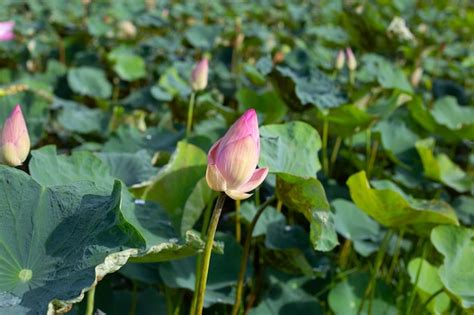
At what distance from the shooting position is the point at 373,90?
5.62ft

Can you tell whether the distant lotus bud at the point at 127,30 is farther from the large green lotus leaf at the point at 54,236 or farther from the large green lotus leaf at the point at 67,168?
the large green lotus leaf at the point at 54,236

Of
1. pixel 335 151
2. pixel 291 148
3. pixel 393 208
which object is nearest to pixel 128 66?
pixel 335 151

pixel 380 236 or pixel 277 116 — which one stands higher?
pixel 277 116

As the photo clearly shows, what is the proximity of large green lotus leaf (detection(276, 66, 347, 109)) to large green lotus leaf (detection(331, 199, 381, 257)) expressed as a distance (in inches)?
8.5

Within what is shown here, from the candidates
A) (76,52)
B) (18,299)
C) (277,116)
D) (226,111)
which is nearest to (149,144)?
(226,111)

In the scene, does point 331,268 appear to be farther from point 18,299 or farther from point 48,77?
point 48,77

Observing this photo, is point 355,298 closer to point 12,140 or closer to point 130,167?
point 130,167

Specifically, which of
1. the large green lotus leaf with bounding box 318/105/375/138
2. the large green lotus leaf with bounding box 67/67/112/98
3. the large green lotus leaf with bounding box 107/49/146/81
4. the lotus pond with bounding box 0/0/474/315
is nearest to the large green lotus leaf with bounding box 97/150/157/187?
the lotus pond with bounding box 0/0/474/315

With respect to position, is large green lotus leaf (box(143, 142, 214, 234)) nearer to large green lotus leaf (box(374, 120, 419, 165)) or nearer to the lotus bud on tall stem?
the lotus bud on tall stem

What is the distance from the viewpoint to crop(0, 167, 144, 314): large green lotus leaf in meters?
0.67

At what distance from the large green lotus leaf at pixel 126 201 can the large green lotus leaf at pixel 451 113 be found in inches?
43.7

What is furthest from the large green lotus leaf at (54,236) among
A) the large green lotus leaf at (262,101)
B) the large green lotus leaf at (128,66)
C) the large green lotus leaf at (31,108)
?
the large green lotus leaf at (128,66)

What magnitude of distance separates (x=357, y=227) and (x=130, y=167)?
481 millimetres

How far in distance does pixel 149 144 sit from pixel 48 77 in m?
0.93
